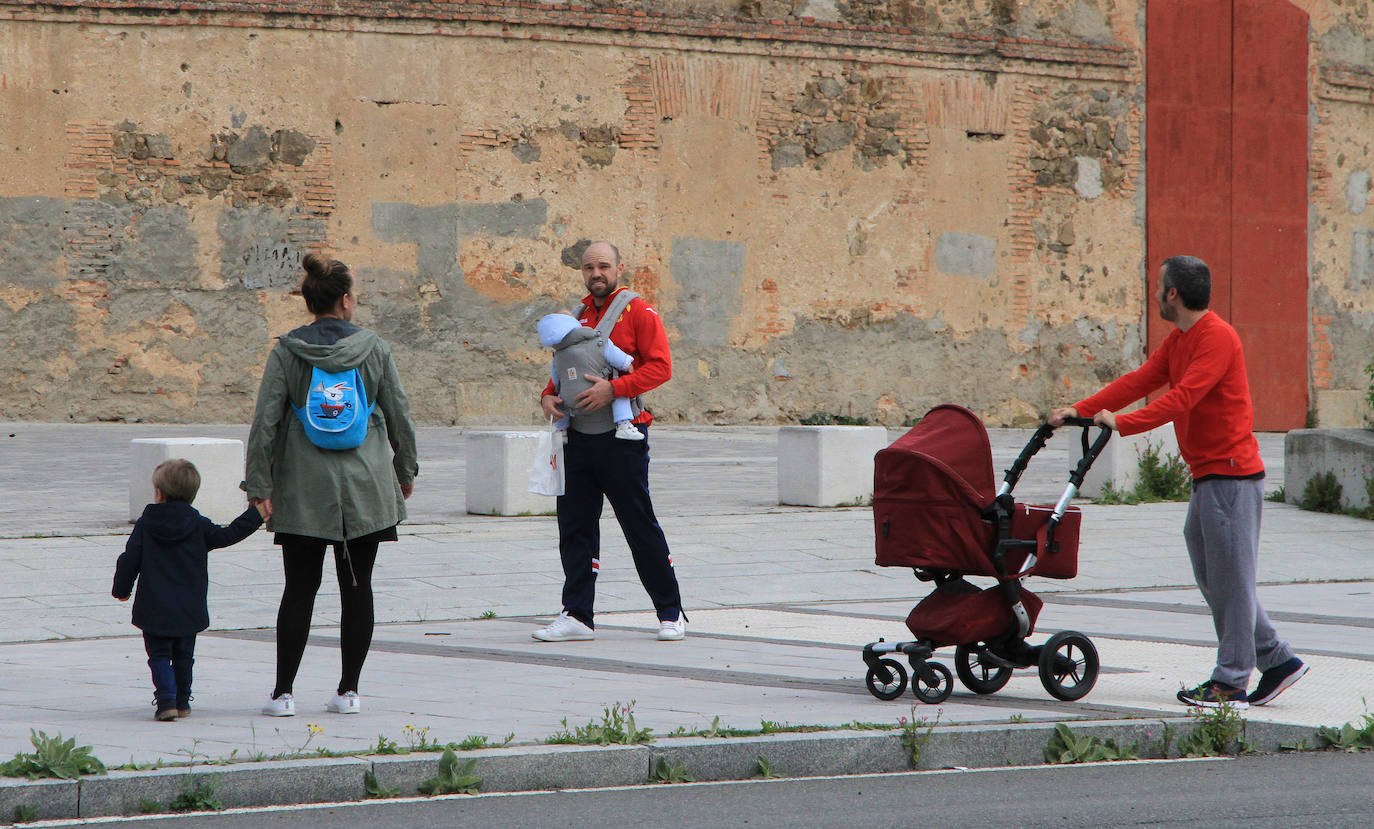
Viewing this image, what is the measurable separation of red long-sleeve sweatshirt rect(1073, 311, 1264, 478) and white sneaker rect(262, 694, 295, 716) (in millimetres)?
3196

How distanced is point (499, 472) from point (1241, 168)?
17.8 meters

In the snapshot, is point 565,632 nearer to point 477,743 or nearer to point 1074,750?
point 477,743

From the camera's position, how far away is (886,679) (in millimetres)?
6438

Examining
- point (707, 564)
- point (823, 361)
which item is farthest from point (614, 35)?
point (707, 564)

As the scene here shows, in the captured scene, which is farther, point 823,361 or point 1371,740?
point 823,361

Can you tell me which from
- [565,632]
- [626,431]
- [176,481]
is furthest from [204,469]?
[176,481]

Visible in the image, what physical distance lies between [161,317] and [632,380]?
47.8 feet

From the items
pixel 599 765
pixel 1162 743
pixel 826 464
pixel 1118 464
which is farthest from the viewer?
pixel 1118 464

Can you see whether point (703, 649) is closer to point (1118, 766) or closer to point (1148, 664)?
point (1148, 664)

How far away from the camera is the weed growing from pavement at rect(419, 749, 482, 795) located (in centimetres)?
508

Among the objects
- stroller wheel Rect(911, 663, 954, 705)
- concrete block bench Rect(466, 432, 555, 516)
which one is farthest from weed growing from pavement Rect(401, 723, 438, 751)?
concrete block bench Rect(466, 432, 555, 516)

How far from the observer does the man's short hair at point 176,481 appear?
19.6 ft

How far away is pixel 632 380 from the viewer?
809 centimetres

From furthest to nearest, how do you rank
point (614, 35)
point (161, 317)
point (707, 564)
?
point (614, 35), point (161, 317), point (707, 564)
